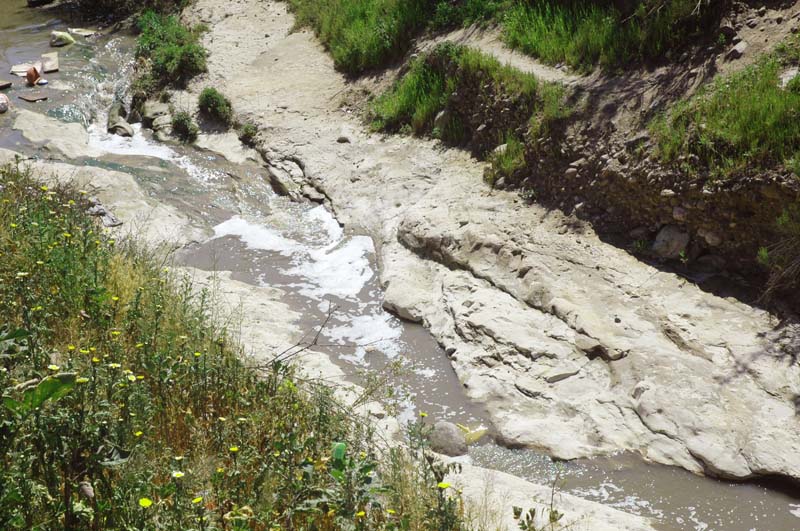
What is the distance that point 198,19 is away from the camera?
49.0 ft

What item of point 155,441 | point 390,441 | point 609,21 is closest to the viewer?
point 155,441

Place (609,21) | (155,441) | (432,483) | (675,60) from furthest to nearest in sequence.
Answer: (609,21)
(675,60)
(155,441)
(432,483)

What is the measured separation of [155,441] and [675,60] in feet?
21.9

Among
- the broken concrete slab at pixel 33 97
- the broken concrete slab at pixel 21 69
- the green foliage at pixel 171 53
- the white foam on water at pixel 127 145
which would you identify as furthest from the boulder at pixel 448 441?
the broken concrete slab at pixel 21 69

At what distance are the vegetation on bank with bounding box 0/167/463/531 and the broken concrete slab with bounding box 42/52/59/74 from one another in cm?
874

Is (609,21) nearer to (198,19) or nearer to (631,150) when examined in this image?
(631,150)

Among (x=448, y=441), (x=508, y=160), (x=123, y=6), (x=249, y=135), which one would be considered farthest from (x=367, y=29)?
(x=448, y=441)

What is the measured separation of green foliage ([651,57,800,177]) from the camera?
21.6 feet

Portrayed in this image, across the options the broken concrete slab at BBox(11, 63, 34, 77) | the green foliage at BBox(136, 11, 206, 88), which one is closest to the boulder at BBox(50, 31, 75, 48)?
the broken concrete slab at BBox(11, 63, 34, 77)

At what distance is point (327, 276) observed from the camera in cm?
823

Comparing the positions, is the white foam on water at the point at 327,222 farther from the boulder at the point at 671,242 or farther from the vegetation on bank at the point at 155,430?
the boulder at the point at 671,242

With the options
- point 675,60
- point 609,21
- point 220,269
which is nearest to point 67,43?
point 220,269

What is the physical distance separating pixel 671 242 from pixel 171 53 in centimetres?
932

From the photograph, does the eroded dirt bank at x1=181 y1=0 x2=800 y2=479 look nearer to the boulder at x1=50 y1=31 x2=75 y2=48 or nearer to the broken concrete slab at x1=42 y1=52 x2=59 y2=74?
the broken concrete slab at x1=42 y1=52 x2=59 y2=74
